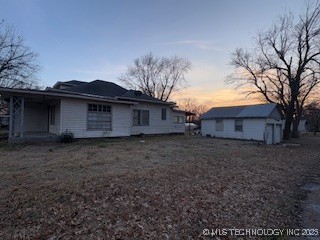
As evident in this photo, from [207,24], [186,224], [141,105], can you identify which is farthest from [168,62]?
[186,224]

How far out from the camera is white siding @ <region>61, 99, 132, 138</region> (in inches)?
582

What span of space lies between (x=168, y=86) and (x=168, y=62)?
5120 mm

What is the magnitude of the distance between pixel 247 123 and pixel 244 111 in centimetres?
172

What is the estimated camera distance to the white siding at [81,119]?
14781 millimetres

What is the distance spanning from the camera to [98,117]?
1664 centimetres

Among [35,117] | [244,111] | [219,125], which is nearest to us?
[35,117]

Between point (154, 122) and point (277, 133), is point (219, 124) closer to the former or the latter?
point (277, 133)

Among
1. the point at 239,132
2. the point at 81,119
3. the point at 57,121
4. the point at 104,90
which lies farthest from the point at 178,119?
the point at 57,121

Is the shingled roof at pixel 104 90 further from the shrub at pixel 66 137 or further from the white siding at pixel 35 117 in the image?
the shrub at pixel 66 137

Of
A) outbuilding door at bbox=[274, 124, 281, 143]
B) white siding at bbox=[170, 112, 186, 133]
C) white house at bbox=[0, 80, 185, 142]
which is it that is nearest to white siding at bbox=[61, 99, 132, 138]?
white house at bbox=[0, 80, 185, 142]

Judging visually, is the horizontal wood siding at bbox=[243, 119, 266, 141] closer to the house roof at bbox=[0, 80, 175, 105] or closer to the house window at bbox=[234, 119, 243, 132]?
the house window at bbox=[234, 119, 243, 132]

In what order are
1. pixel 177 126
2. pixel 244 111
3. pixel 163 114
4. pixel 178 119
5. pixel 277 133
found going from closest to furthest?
pixel 163 114, pixel 277 133, pixel 244 111, pixel 177 126, pixel 178 119

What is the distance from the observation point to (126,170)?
7.37 m

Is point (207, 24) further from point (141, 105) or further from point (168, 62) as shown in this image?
point (168, 62)
